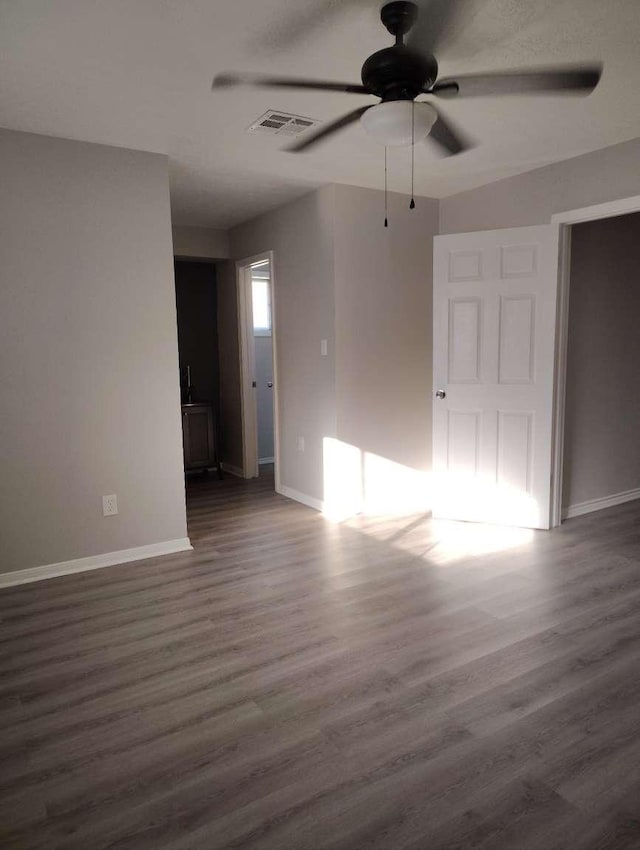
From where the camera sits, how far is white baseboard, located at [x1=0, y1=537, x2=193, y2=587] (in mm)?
3257

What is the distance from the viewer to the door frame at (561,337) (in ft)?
11.9

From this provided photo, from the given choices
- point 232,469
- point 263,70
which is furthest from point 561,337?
point 232,469

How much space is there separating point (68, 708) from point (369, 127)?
2.40 m

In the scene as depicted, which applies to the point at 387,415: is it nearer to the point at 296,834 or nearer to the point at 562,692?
the point at 562,692

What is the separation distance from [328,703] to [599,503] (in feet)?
10.7

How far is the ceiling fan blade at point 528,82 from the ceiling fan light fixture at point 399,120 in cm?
29

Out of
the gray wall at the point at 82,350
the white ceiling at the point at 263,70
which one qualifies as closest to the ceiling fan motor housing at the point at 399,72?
the white ceiling at the point at 263,70

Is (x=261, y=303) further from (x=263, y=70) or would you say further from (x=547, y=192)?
(x=263, y=70)

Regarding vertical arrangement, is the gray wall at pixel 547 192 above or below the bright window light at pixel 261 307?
above

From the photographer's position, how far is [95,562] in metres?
3.47

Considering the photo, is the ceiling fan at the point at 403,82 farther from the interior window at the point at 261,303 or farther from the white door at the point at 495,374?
the interior window at the point at 261,303

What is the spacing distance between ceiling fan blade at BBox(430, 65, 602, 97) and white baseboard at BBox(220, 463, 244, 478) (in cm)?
418

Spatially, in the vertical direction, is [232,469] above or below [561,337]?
below

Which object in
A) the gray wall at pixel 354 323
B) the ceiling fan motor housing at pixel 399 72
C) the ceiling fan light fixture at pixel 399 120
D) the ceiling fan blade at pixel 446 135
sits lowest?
the gray wall at pixel 354 323
